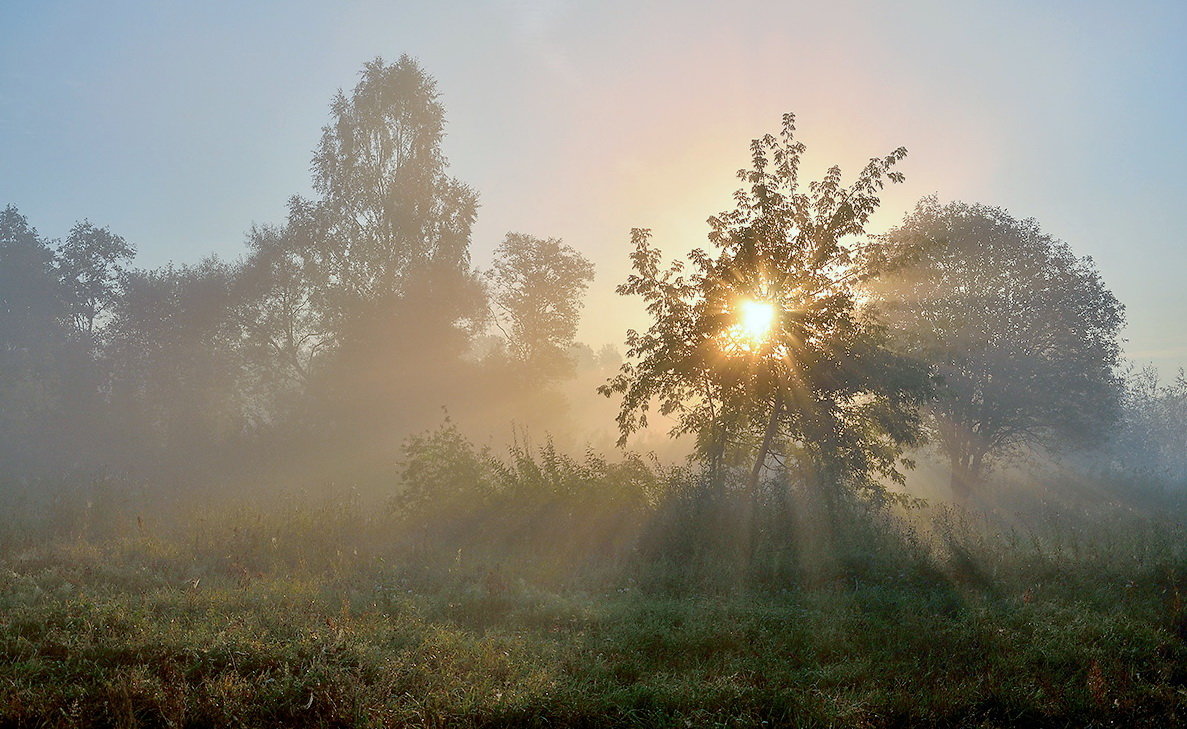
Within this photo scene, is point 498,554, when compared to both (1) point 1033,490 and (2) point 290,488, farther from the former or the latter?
(1) point 1033,490

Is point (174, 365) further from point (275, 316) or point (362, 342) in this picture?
point (362, 342)

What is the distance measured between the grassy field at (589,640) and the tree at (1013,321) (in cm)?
1323

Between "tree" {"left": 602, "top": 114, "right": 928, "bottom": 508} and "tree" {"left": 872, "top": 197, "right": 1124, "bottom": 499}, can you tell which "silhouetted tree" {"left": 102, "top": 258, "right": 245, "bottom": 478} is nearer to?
"tree" {"left": 602, "top": 114, "right": 928, "bottom": 508}

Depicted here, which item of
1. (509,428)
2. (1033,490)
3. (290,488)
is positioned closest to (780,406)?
(290,488)

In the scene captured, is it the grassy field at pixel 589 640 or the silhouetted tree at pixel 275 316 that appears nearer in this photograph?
the grassy field at pixel 589 640

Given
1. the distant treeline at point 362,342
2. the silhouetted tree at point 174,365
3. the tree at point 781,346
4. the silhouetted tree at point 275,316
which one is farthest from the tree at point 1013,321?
the silhouetted tree at point 174,365

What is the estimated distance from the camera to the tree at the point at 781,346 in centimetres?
1305

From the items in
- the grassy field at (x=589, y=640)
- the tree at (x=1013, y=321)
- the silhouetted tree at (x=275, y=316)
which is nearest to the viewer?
the grassy field at (x=589, y=640)

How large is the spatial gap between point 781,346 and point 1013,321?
14762 millimetres

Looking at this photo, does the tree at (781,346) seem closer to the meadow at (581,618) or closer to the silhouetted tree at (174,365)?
the meadow at (581,618)

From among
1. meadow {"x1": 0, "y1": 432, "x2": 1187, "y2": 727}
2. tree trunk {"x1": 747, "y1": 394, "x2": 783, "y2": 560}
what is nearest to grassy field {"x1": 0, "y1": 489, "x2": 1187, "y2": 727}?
meadow {"x1": 0, "y1": 432, "x2": 1187, "y2": 727}

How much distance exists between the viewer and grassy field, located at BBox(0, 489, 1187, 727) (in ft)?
17.9

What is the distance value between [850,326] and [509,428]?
23848 millimetres

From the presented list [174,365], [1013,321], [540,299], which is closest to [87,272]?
[174,365]
